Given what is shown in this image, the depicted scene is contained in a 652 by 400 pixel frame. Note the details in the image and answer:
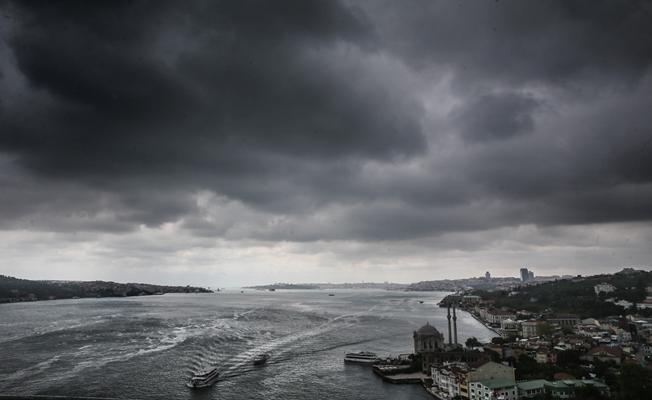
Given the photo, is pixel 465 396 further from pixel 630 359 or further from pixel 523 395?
pixel 630 359

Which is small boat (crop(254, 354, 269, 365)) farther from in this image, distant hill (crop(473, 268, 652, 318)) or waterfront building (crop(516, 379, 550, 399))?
distant hill (crop(473, 268, 652, 318))

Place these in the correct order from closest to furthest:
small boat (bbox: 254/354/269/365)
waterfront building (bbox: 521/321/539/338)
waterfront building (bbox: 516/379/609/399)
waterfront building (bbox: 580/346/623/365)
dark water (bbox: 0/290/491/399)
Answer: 1. waterfront building (bbox: 516/379/609/399)
2. dark water (bbox: 0/290/491/399)
3. waterfront building (bbox: 580/346/623/365)
4. small boat (bbox: 254/354/269/365)
5. waterfront building (bbox: 521/321/539/338)

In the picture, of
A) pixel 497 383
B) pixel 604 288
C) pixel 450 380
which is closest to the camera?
pixel 497 383

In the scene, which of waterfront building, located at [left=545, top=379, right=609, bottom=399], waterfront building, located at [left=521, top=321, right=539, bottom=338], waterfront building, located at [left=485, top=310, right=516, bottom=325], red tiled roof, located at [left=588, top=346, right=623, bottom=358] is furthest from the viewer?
waterfront building, located at [left=485, top=310, right=516, bottom=325]

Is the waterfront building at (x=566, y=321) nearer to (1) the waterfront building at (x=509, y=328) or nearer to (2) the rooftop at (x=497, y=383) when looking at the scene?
(1) the waterfront building at (x=509, y=328)

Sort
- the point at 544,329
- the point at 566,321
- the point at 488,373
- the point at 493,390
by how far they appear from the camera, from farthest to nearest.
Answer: the point at 566,321, the point at 544,329, the point at 488,373, the point at 493,390

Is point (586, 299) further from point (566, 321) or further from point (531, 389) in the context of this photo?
point (531, 389)

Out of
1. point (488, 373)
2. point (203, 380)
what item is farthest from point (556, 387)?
point (203, 380)

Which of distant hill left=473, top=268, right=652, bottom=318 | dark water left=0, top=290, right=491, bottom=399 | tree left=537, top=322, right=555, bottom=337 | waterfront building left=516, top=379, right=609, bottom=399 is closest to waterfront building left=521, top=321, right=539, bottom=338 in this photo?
tree left=537, top=322, right=555, bottom=337

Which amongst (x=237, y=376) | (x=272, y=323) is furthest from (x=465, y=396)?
(x=272, y=323)
